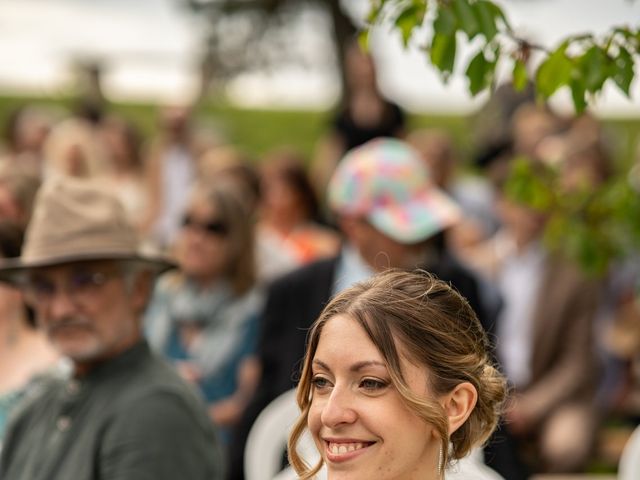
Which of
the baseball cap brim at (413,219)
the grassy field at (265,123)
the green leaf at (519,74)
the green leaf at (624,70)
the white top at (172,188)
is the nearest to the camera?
the green leaf at (624,70)

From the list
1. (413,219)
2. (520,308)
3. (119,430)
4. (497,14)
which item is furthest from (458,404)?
(520,308)

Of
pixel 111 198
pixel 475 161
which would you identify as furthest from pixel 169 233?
pixel 111 198

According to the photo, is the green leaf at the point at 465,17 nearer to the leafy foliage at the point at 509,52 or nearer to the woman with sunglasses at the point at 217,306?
the leafy foliage at the point at 509,52

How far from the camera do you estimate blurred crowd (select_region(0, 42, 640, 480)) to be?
18.2ft

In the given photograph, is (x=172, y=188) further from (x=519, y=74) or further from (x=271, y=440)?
(x=519, y=74)

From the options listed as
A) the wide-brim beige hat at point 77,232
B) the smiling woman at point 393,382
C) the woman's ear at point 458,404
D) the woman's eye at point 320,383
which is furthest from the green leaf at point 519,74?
the wide-brim beige hat at point 77,232

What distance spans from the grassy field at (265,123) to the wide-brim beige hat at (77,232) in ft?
45.4

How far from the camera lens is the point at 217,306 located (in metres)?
6.73

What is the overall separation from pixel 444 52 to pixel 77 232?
1.66 m

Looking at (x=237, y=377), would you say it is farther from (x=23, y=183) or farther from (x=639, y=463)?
(x=639, y=463)

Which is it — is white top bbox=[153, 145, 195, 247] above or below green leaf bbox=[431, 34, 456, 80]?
below

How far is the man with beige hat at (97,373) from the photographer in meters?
3.79

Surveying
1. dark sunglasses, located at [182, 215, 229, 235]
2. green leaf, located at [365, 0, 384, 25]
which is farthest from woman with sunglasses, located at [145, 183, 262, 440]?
green leaf, located at [365, 0, 384, 25]

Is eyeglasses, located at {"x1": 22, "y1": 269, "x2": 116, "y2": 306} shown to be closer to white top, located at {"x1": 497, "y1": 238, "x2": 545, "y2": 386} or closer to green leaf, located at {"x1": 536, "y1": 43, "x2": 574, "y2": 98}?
green leaf, located at {"x1": 536, "y1": 43, "x2": 574, "y2": 98}
